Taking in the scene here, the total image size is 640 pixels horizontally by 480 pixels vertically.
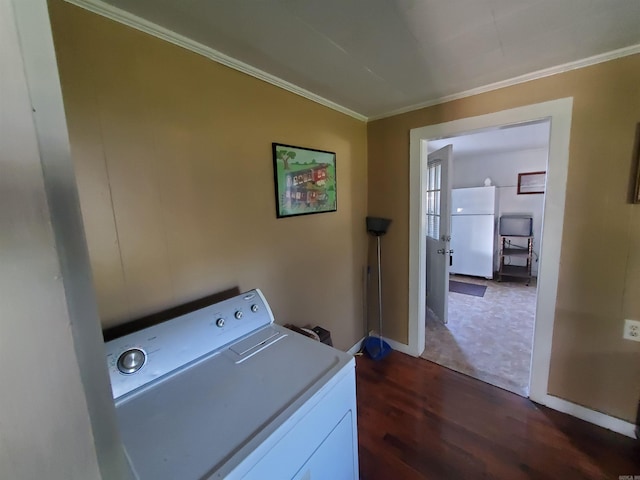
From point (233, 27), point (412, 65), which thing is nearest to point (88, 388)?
point (233, 27)

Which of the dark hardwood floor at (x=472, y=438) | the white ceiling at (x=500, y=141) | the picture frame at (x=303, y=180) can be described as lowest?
the dark hardwood floor at (x=472, y=438)

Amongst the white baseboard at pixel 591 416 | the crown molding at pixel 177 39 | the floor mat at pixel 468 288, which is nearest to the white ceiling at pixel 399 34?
the crown molding at pixel 177 39

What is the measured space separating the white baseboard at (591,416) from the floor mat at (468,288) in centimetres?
221

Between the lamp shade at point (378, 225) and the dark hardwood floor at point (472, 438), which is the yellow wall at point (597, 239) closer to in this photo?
the dark hardwood floor at point (472, 438)

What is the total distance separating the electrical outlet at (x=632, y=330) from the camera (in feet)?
4.99

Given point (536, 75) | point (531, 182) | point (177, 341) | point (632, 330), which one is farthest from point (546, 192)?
point (531, 182)

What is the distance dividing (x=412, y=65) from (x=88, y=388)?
1812 mm

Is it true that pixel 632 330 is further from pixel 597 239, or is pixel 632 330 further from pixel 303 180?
pixel 303 180

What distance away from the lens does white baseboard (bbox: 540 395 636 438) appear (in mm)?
1599

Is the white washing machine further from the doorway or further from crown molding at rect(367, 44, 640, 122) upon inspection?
crown molding at rect(367, 44, 640, 122)

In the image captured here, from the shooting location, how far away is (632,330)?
1534 mm

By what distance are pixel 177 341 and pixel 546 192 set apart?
7.29 ft

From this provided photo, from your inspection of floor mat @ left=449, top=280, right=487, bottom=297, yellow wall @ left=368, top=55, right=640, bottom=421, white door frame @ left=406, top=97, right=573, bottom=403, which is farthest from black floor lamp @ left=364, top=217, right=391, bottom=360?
floor mat @ left=449, top=280, right=487, bottom=297

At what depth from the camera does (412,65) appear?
4.83 ft
